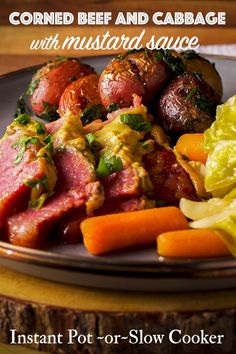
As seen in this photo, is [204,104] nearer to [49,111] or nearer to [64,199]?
[49,111]

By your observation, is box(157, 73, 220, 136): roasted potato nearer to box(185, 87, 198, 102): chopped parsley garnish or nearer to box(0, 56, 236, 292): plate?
box(185, 87, 198, 102): chopped parsley garnish

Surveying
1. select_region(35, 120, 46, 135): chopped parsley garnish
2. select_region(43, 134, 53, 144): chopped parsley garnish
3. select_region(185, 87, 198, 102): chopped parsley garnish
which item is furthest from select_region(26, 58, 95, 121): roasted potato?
select_region(43, 134, 53, 144): chopped parsley garnish

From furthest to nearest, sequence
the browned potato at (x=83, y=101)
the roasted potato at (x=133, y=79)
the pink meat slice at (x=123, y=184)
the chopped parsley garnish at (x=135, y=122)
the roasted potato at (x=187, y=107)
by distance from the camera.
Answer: the browned potato at (x=83, y=101), the roasted potato at (x=133, y=79), the roasted potato at (x=187, y=107), the chopped parsley garnish at (x=135, y=122), the pink meat slice at (x=123, y=184)

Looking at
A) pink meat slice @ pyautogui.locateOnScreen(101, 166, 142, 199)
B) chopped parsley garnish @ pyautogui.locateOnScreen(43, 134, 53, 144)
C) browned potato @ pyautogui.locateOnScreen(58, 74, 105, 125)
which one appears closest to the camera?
pink meat slice @ pyautogui.locateOnScreen(101, 166, 142, 199)

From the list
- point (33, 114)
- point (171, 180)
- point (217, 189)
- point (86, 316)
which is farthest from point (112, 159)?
point (33, 114)

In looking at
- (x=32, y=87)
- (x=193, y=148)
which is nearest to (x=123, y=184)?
(x=193, y=148)

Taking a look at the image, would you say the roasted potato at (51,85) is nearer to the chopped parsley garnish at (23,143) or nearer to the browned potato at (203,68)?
the browned potato at (203,68)

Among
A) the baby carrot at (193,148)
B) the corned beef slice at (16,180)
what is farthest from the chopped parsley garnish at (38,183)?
the baby carrot at (193,148)
